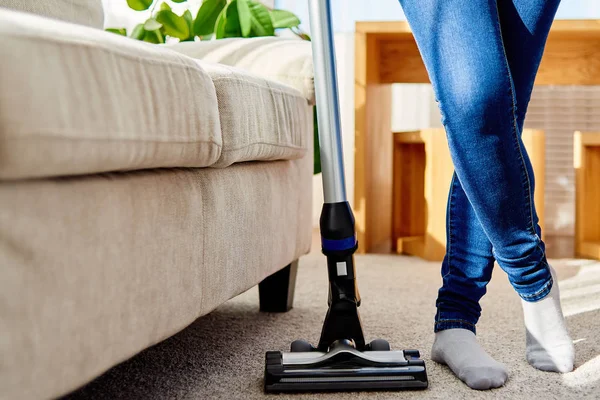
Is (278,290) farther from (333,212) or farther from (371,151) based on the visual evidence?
(371,151)

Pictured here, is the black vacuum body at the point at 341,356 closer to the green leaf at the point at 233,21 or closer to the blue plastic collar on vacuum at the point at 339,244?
the blue plastic collar on vacuum at the point at 339,244

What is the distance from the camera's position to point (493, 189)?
2.99 ft

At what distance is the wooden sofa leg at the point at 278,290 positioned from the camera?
1471mm

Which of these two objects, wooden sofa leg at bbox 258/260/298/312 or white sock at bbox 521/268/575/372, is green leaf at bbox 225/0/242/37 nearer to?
wooden sofa leg at bbox 258/260/298/312

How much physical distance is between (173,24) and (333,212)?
1308 mm

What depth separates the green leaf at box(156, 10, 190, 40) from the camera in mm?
2061

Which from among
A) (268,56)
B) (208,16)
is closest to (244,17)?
(208,16)

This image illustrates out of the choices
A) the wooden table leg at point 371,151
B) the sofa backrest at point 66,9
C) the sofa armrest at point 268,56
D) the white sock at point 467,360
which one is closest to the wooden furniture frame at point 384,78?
the wooden table leg at point 371,151

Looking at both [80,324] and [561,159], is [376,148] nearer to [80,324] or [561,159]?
[561,159]

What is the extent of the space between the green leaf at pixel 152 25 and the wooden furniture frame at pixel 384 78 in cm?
66

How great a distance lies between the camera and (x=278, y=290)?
58.2 inches

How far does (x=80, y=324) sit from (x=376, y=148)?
205 centimetres

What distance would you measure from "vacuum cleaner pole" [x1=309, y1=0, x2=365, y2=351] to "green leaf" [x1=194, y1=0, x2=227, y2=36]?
122 cm

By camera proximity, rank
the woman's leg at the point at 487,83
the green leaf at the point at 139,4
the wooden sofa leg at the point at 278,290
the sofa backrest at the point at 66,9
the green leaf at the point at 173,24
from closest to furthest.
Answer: the woman's leg at the point at 487,83
the sofa backrest at the point at 66,9
the wooden sofa leg at the point at 278,290
the green leaf at the point at 173,24
the green leaf at the point at 139,4
